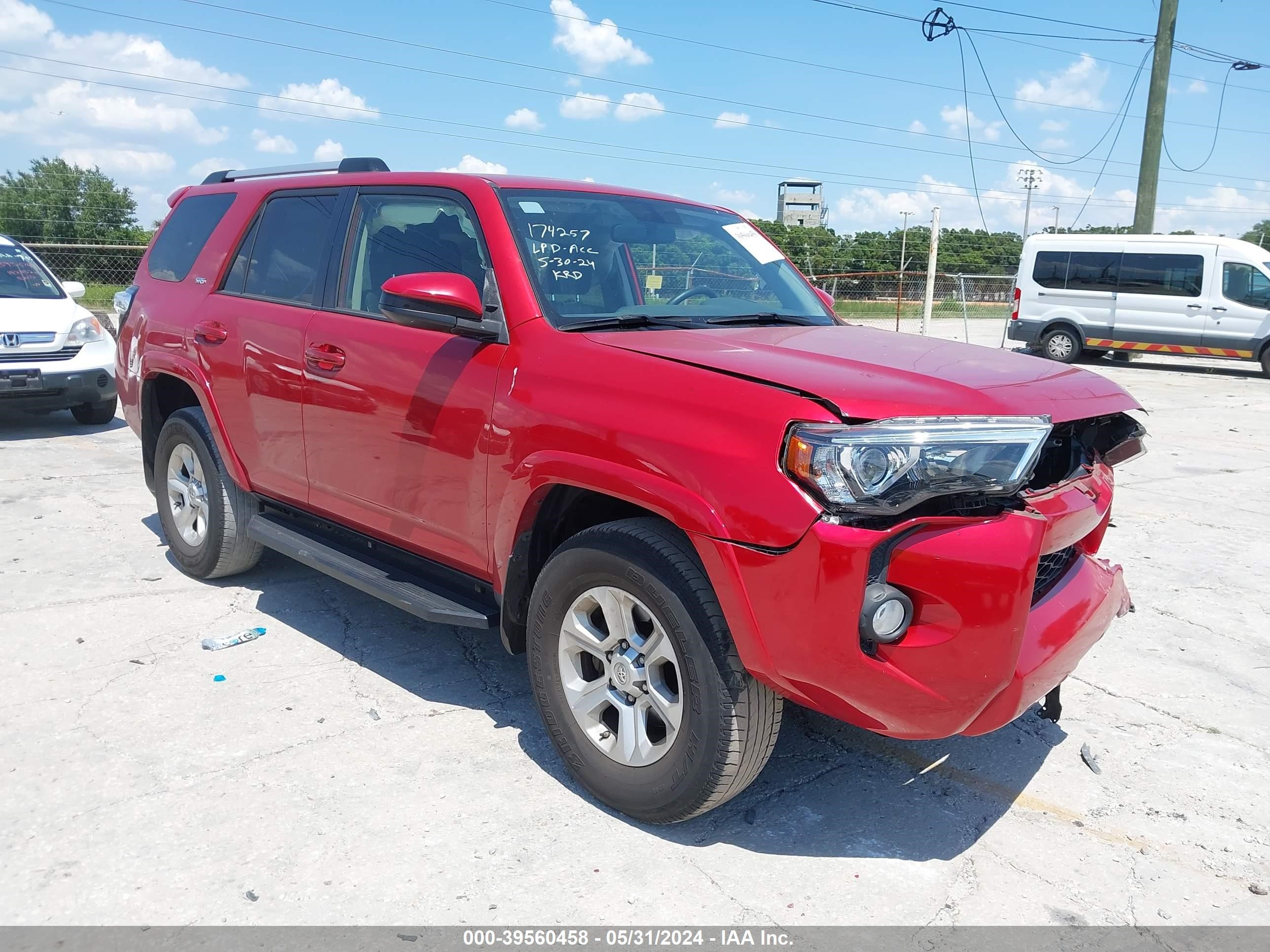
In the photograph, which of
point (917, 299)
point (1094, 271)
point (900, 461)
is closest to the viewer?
point (900, 461)

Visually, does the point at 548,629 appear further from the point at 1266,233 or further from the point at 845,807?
the point at 1266,233

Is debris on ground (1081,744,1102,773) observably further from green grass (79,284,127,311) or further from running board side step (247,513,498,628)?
green grass (79,284,127,311)

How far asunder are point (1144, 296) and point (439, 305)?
18.5 m

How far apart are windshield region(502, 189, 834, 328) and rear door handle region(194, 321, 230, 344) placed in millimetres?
1786

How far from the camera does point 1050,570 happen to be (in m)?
2.87

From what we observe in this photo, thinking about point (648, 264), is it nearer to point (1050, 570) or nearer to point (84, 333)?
point (1050, 570)

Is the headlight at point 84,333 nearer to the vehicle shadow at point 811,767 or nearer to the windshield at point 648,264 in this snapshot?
the vehicle shadow at point 811,767

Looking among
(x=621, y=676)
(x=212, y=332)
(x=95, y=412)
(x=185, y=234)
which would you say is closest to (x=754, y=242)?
(x=621, y=676)

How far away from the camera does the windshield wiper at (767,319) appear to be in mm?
3568

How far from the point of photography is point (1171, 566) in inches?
228

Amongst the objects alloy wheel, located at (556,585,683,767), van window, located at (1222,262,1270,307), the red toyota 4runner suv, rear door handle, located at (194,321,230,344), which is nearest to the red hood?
the red toyota 4runner suv

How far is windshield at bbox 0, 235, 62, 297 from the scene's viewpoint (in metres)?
9.24

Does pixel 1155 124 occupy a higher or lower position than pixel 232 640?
higher

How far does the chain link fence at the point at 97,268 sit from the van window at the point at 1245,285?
1984 cm
